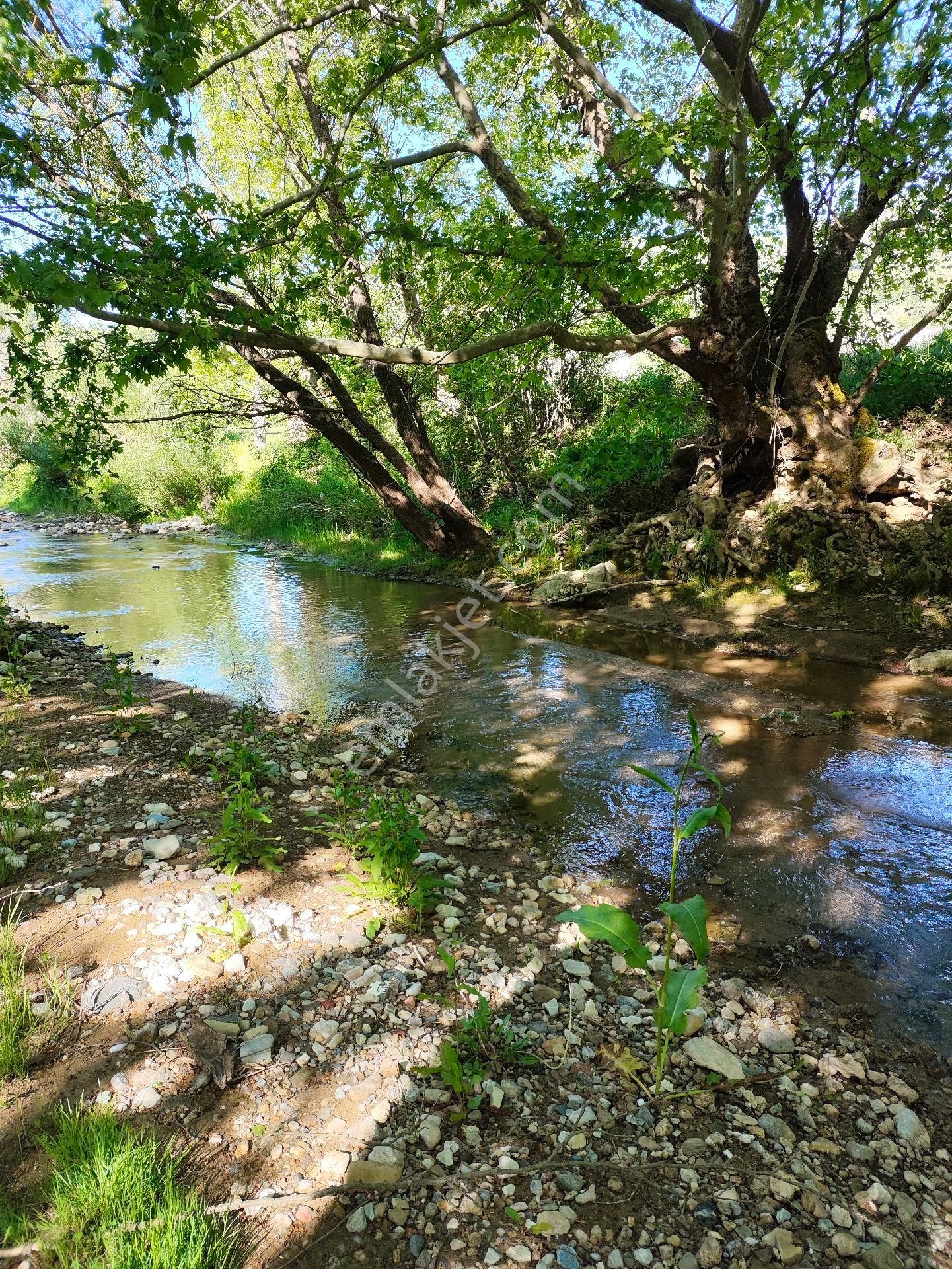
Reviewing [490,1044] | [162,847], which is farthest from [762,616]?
[162,847]

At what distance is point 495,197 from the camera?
520 inches

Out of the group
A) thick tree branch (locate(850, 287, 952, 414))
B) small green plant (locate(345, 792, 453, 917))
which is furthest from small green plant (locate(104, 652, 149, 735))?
thick tree branch (locate(850, 287, 952, 414))

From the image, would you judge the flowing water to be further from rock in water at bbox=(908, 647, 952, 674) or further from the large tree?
the large tree

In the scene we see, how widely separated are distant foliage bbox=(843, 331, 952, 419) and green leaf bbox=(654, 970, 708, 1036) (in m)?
11.7

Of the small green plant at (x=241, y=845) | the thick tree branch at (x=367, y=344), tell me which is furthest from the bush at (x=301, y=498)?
the small green plant at (x=241, y=845)

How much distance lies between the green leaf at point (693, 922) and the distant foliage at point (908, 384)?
456 inches

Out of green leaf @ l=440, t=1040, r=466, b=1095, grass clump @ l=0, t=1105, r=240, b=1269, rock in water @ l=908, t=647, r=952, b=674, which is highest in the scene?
rock in water @ l=908, t=647, r=952, b=674

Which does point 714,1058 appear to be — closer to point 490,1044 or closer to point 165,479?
point 490,1044

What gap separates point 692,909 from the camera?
2473 millimetres

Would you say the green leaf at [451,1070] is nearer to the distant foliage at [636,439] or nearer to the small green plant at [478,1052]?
the small green plant at [478,1052]

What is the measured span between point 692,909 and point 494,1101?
100cm

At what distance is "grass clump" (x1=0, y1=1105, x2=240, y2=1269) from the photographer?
5.95 ft

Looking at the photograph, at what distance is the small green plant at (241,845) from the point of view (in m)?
3.80

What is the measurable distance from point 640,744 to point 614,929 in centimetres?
363
